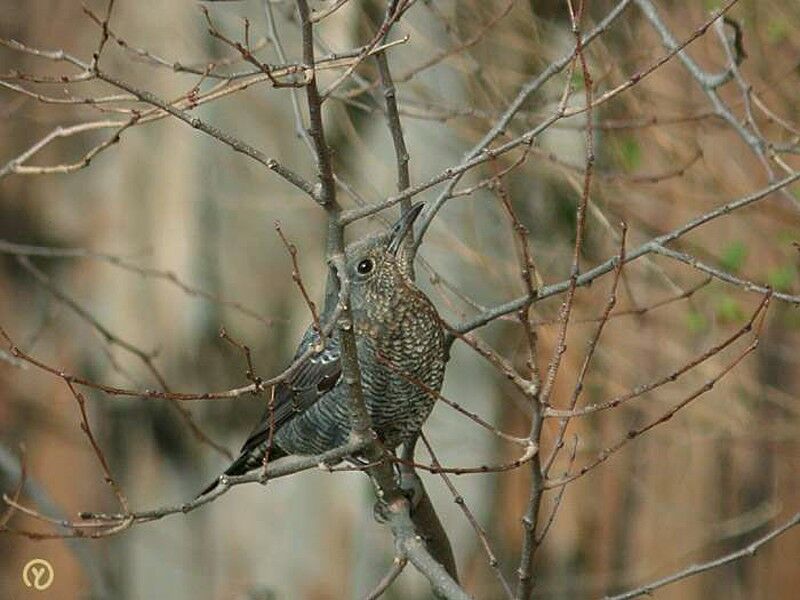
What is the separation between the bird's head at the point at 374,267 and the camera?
3.09 meters

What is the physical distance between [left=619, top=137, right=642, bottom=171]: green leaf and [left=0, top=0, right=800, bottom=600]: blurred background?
0.13m

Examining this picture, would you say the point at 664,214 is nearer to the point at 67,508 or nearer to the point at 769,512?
the point at 769,512

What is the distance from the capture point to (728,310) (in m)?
4.22

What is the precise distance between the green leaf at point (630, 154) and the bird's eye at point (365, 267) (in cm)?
140

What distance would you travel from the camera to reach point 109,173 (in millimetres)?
6070

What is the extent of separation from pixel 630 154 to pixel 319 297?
2.01m

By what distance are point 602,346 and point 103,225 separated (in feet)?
7.56

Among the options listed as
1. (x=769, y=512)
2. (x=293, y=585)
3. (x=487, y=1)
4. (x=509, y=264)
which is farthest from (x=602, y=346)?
(x=293, y=585)
